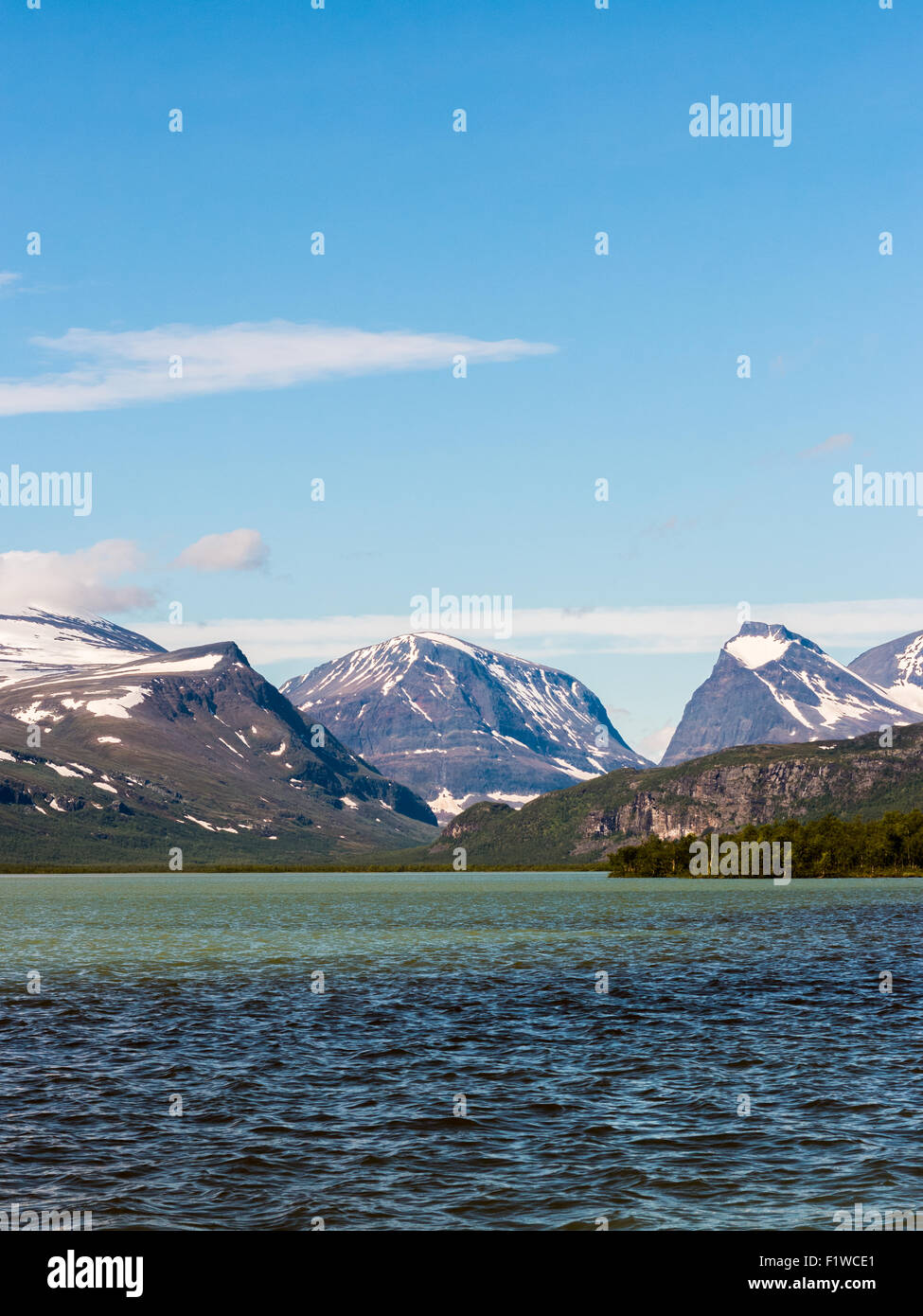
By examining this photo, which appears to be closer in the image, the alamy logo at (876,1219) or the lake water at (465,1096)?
the alamy logo at (876,1219)

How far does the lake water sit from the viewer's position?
1321 inches

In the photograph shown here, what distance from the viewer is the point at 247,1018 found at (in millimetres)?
71062

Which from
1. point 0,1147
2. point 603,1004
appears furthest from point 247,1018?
point 0,1147

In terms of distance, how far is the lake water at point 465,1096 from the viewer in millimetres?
33562

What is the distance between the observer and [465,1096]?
156ft

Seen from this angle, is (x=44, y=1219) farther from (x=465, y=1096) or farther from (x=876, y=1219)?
(x=876, y=1219)

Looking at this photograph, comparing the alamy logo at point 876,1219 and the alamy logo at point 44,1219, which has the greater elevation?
the alamy logo at point 44,1219

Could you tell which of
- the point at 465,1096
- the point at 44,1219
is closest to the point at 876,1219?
the point at 465,1096
